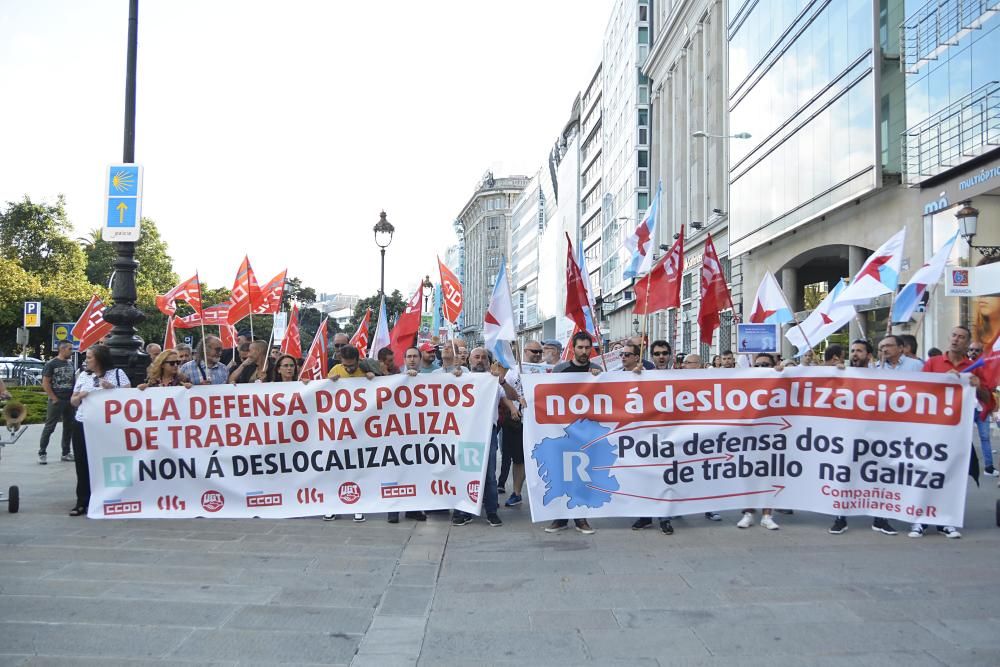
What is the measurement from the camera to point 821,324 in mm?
9984

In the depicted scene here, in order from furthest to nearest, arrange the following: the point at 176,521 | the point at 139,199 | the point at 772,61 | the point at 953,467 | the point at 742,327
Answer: the point at 772,61, the point at 742,327, the point at 139,199, the point at 176,521, the point at 953,467

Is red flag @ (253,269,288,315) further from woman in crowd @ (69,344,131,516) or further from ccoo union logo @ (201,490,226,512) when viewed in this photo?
ccoo union logo @ (201,490,226,512)

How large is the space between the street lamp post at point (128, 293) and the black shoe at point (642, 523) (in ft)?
20.2

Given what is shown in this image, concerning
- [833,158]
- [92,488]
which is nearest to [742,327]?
[833,158]

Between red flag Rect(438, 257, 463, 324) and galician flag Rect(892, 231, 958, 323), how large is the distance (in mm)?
6144

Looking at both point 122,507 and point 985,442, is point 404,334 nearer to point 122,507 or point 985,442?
point 122,507

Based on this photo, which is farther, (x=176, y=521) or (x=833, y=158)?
(x=833, y=158)

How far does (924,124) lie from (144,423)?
17.8 metres

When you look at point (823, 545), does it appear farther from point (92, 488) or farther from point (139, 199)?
point (139, 199)

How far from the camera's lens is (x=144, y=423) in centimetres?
780

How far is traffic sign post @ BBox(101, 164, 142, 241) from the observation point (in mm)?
10625

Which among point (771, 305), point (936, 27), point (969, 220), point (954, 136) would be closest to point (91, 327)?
point (771, 305)

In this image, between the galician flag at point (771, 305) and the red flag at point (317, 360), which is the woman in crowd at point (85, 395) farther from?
the galician flag at point (771, 305)

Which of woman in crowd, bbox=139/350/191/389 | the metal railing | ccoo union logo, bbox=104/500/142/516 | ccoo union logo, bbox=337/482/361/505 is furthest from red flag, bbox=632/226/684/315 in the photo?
the metal railing
